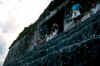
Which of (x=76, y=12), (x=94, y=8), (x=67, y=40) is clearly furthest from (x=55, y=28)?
(x=67, y=40)

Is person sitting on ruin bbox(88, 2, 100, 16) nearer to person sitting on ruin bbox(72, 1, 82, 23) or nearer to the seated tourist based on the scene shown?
the seated tourist

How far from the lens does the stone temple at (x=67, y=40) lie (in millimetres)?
2199

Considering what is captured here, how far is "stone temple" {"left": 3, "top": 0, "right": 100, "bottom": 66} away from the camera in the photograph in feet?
7.21

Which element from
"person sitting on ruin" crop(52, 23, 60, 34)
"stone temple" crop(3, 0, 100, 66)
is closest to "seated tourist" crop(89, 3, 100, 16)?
"stone temple" crop(3, 0, 100, 66)

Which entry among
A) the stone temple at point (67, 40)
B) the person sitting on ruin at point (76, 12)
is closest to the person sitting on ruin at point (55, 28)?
the stone temple at point (67, 40)

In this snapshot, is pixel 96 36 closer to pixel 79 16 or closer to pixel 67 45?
pixel 67 45

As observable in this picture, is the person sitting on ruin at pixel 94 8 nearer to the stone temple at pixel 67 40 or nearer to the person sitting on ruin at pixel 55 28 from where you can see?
the stone temple at pixel 67 40

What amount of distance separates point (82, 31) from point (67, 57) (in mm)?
561

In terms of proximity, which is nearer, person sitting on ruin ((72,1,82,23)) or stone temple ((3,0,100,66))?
stone temple ((3,0,100,66))

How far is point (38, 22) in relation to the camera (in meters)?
5.20

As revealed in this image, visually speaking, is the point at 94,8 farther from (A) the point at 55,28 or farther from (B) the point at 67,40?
(A) the point at 55,28

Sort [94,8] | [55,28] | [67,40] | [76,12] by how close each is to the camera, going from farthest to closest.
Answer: [55,28] < [76,12] < [94,8] < [67,40]

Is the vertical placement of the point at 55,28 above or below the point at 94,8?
below

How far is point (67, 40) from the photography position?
275cm
